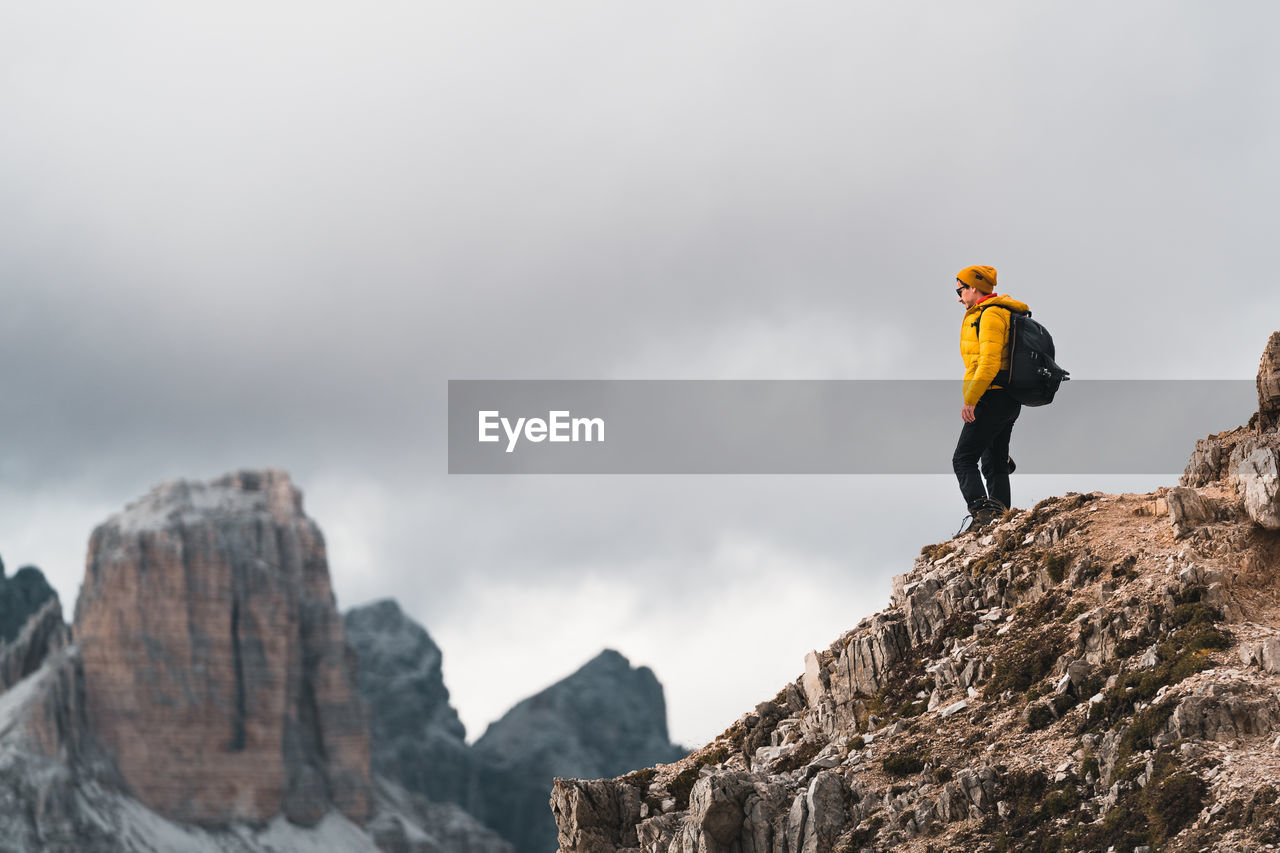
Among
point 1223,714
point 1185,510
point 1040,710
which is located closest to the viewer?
point 1223,714

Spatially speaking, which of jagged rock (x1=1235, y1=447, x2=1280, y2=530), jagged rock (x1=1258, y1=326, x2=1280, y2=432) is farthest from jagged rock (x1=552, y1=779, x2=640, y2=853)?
jagged rock (x1=1258, y1=326, x2=1280, y2=432)

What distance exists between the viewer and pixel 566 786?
2708 centimetres

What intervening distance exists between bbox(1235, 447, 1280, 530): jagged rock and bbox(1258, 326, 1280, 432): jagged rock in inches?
37.9

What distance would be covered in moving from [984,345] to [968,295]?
7.09 ft

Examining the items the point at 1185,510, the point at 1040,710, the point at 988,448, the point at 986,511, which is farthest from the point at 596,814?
the point at 1185,510

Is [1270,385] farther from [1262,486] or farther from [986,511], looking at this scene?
[986,511]

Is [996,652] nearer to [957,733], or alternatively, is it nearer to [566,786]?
[957,733]

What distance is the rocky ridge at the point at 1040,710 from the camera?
66.7ft

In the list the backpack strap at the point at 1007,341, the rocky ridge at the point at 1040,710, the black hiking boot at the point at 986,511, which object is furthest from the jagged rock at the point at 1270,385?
the black hiking boot at the point at 986,511

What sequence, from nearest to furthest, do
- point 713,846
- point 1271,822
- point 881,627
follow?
1. point 1271,822
2. point 713,846
3. point 881,627

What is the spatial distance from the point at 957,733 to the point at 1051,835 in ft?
12.3

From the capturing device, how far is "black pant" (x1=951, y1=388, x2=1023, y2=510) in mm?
29188

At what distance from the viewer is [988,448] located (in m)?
30.5

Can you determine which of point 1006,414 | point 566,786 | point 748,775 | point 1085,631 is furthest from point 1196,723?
point 566,786
